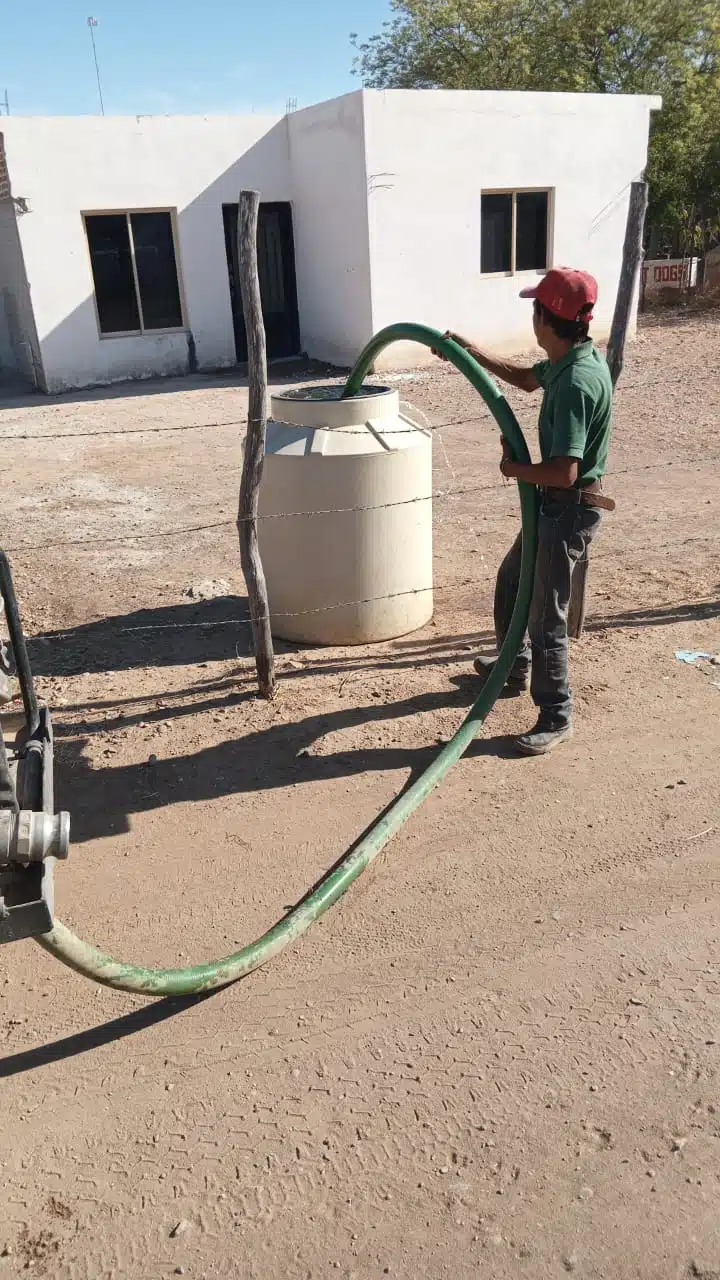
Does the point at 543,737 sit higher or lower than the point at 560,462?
lower

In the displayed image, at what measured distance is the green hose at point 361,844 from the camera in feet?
8.30

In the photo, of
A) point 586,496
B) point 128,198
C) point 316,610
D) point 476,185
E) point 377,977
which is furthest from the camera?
point 476,185

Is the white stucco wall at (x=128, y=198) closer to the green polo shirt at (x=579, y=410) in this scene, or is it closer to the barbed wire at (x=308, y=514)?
the barbed wire at (x=308, y=514)

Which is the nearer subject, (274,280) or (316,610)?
(316,610)

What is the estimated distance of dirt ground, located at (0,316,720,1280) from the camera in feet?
7.22

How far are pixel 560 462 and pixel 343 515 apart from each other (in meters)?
1.53

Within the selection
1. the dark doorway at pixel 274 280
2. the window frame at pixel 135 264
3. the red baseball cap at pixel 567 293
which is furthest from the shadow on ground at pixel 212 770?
the dark doorway at pixel 274 280

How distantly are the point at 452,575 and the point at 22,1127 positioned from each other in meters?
4.40

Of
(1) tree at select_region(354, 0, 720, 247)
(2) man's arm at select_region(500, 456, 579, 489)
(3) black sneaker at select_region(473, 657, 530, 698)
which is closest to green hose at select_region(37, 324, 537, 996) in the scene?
(2) man's arm at select_region(500, 456, 579, 489)

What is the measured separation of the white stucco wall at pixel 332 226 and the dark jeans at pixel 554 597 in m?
11.0

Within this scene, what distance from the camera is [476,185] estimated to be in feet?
47.8

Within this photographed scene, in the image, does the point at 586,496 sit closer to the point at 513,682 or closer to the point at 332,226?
the point at 513,682

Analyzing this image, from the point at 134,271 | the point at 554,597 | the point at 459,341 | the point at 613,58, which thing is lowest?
the point at 554,597

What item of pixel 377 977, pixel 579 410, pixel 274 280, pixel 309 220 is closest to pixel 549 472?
pixel 579 410
